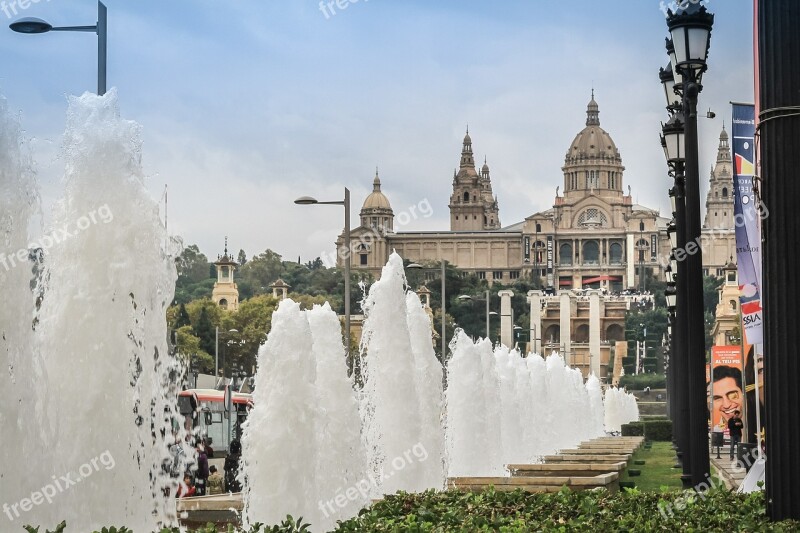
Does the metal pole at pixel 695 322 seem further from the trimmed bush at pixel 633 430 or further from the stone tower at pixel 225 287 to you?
the stone tower at pixel 225 287

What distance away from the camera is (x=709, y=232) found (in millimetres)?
191500

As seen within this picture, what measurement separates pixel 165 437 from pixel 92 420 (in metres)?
0.71

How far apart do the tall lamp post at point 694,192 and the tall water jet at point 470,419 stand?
31.4ft

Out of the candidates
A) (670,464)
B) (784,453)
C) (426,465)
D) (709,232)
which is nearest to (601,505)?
(784,453)

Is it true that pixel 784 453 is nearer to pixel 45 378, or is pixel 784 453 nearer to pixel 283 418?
pixel 45 378

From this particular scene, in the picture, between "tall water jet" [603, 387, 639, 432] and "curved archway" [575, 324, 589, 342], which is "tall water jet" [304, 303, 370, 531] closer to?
"tall water jet" [603, 387, 639, 432]

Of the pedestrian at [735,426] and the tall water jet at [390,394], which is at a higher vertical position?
the tall water jet at [390,394]

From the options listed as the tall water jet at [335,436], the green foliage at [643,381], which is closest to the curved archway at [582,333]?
the green foliage at [643,381]

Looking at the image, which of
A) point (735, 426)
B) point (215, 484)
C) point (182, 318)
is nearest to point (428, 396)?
point (215, 484)

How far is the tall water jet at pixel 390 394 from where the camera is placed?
16.7 meters

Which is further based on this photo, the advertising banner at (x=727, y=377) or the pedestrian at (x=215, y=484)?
the advertising banner at (x=727, y=377)

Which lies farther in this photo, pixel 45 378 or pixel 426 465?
pixel 426 465

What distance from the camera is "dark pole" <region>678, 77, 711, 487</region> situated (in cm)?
1212

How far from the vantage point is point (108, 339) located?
34.7ft
